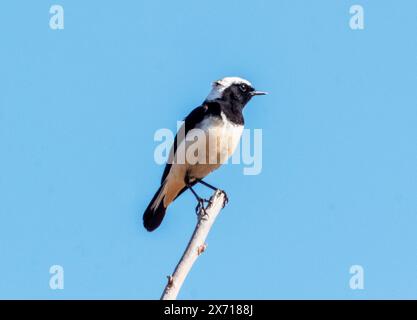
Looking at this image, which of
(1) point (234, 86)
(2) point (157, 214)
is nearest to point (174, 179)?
(2) point (157, 214)

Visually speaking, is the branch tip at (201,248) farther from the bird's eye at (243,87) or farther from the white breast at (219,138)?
the bird's eye at (243,87)

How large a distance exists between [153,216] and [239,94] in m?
1.83

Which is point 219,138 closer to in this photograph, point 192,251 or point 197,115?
point 197,115

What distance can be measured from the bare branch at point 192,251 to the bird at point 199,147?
2.29 m

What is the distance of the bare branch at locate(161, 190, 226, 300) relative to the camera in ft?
18.9

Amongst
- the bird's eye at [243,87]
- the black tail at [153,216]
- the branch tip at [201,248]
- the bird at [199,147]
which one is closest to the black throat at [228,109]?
the bird at [199,147]

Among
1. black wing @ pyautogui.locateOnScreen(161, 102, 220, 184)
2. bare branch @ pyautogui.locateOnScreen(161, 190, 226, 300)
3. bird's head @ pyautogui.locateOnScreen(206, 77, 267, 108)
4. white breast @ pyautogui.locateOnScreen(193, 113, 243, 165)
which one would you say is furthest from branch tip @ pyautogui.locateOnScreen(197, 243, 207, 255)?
bird's head @ pyautogui.locateOnScreen(206, 77, 267, 108)

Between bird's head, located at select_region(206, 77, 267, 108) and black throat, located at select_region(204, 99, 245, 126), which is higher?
bird's head, located at select_region(206, 77, 267, 108)

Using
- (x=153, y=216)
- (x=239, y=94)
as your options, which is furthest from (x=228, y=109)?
(x=153, y=216)

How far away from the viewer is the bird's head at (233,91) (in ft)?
34.1

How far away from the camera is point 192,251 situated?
6207 mm

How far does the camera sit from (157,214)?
988 cm

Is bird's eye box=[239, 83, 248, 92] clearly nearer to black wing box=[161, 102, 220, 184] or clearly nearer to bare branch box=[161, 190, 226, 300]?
black wing box=[161, 102, 220, 184]

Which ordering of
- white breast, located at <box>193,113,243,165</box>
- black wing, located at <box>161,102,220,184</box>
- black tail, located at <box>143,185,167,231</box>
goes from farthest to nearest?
black wing, located at <box>161,102,220,184</box> < black tail, located at <box>143,185,167,231</box> < white breast, located at <box>193,113,243,165</box>
